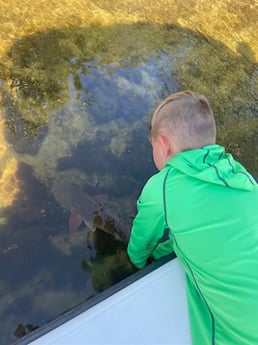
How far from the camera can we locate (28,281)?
2.83 metres

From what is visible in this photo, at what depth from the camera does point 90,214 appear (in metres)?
3.09

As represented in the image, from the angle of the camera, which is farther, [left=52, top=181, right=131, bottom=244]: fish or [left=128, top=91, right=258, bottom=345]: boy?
[left=52, top=181, right=131, bottom=244]: fish

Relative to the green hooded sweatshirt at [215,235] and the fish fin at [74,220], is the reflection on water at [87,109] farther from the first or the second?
the green hooded sweatshirt at [215,235]

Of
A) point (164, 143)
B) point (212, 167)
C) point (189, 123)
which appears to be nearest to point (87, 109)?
point (164, 143)

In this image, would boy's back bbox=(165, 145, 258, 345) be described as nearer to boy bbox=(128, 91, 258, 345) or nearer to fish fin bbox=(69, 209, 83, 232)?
boy bbox=(128, 91, 258, 345)

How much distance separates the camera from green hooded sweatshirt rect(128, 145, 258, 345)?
76.6 inches

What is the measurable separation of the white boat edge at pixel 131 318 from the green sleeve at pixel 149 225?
236 mm

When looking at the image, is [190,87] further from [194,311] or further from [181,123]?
[194,311]

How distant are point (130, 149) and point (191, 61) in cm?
169

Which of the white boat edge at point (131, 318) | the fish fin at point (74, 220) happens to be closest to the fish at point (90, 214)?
the fish fin at point (74, 220)

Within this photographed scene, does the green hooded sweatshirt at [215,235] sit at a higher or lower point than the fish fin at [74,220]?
higher

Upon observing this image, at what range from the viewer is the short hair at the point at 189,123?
7.43 ft

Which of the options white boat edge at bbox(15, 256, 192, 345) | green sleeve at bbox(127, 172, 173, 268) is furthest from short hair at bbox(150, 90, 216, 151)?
white boat edge at bbox(15, 256, 192, 345)

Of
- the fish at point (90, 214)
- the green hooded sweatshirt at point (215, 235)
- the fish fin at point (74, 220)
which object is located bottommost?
the fish fin at point (74, 220)
